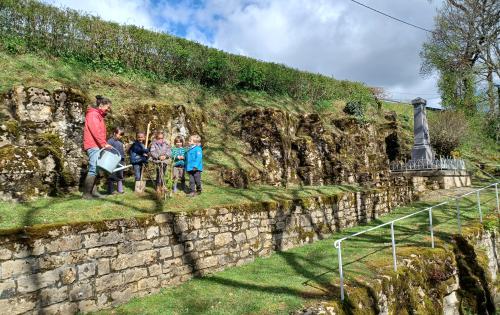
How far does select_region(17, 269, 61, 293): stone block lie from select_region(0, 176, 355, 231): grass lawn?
754 mm

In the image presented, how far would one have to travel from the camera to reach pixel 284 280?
20.5 feet

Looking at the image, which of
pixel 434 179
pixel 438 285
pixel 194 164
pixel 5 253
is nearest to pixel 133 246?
pixel 5 253

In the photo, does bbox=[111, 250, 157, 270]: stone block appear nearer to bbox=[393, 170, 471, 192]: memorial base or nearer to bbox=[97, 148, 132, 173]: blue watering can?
bbox=[97, 148, 132, 173]: blue watering can

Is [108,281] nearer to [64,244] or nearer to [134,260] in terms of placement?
[134,260]

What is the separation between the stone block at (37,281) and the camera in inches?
172

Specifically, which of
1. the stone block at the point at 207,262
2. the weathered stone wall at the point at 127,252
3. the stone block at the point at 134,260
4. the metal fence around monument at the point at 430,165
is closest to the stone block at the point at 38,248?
the weathered stone wall at the point at 127,252

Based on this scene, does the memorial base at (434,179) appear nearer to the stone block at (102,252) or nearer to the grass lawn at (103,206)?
the grass lawn at (103,206)

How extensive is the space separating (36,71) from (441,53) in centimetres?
2151

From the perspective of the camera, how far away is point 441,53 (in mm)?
21406

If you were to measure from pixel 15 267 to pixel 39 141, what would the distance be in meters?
3.80

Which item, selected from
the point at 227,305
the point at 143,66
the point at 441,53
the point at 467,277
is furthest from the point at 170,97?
the point at 441,53

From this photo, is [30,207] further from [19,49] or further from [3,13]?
[3,13]

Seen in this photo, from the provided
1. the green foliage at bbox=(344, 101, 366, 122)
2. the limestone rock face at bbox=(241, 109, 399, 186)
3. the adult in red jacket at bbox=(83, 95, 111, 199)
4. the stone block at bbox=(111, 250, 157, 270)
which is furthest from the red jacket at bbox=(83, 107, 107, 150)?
the green foliage at bbox=(344, 101, 366, 122)

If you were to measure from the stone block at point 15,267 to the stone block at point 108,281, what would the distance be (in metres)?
0.96
